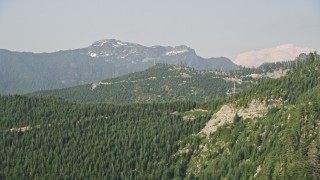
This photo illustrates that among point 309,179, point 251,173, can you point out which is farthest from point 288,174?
point 251,173

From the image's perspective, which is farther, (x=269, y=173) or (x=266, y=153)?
(x=266, y=153)

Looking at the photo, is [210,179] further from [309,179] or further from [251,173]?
Result: [309,179]

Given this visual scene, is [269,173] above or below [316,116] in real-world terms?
below

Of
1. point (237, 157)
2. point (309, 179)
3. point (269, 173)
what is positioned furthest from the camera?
point (237, 157)

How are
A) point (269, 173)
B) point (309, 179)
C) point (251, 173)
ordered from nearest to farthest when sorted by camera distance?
point (309, 179) → point (269, 173) → point (251, 173)

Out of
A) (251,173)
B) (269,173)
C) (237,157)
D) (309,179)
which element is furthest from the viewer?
(237,157)

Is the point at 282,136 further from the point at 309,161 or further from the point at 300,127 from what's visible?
the point at 309,161

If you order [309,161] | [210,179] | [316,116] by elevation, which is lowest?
[210,179]

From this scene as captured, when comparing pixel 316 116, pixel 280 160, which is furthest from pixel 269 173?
pixel 316 116

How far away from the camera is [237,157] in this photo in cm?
19912

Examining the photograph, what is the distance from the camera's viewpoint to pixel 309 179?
16288cm

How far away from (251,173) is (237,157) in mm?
14745

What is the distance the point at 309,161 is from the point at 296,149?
523 inches

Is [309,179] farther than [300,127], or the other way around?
[300,127]
